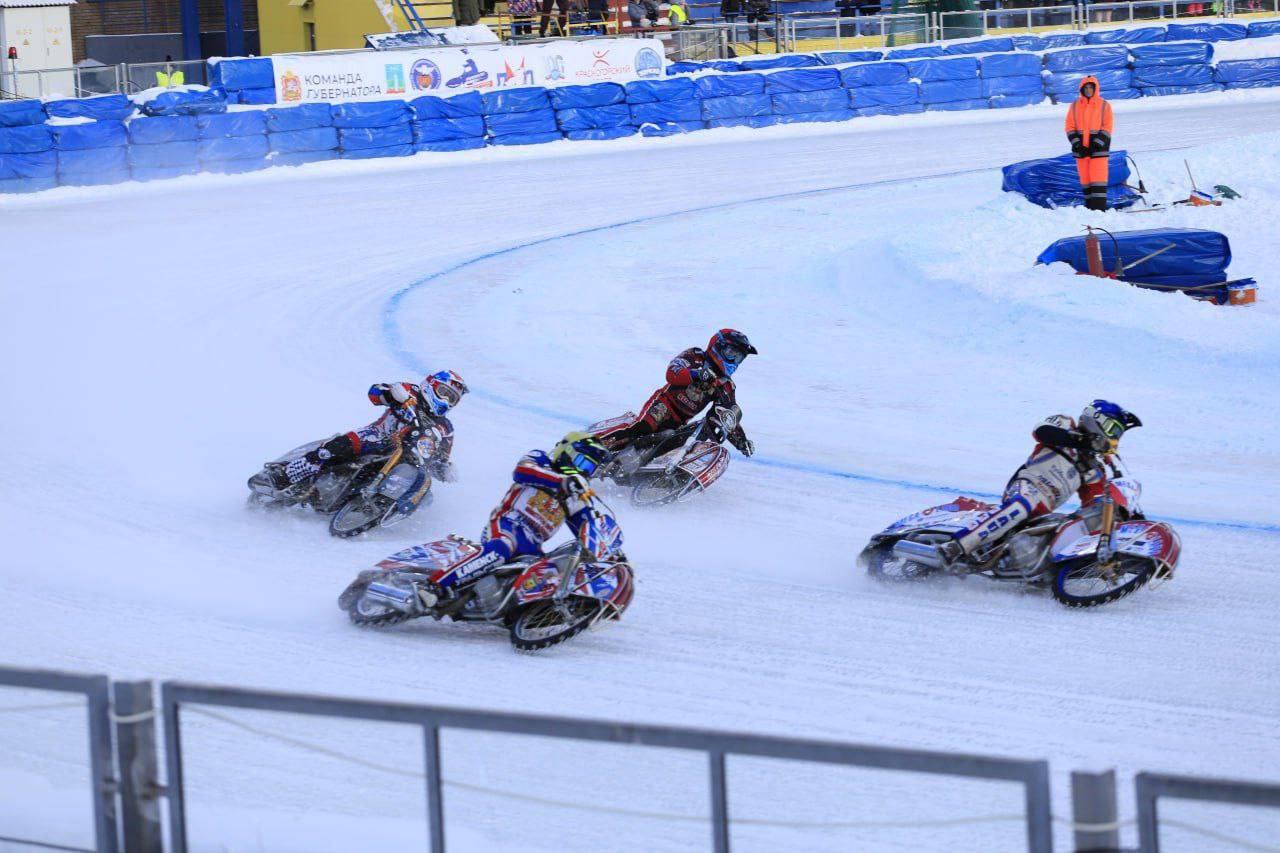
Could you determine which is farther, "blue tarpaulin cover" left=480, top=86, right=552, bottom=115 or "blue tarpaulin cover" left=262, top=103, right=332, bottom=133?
"blue tarpaulin cover" left=480, top=86, right=552, bottom=115

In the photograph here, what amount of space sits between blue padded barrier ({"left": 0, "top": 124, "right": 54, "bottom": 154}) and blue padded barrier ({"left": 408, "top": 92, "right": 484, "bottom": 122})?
6680 millimetres

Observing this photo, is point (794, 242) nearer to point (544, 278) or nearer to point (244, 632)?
point (544, 278)

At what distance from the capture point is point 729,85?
34031 mm

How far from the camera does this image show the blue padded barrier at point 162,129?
28.9 metres

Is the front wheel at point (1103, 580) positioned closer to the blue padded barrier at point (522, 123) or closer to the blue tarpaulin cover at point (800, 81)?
the blue padded barrier at point (522, 123)

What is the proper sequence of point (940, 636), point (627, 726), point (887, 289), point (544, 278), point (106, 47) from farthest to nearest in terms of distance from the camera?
point (106, 47), point (544, 278), point (887, 289), point (940, 636), point (627, 726)

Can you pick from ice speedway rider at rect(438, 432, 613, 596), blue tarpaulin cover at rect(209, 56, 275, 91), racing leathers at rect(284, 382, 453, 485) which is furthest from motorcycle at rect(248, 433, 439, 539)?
blue tarpaulin cover at rect(209, 56, 275, 91)

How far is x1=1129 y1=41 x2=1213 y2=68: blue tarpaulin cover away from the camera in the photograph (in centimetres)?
3719

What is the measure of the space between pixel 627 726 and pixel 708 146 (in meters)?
28.9

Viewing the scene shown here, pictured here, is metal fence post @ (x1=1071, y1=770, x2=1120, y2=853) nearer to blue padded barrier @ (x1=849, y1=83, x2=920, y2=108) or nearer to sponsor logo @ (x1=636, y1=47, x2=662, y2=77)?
blue padded barrier @ (x1=849, y1=83, x2=920, y2=108)

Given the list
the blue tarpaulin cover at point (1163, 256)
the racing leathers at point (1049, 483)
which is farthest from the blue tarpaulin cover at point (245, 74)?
the racing leathers at point (1049, 483)

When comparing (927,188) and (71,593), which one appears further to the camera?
(927,188)

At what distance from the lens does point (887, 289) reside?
18750mm

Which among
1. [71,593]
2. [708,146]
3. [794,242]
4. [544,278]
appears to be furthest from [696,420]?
[708,146]
